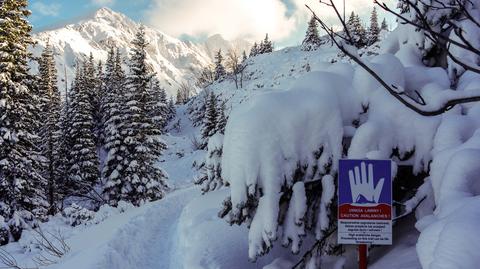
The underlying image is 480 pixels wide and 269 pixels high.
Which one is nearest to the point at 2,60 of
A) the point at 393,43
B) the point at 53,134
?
the point at 53,134

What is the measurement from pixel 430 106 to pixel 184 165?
35.3 metres

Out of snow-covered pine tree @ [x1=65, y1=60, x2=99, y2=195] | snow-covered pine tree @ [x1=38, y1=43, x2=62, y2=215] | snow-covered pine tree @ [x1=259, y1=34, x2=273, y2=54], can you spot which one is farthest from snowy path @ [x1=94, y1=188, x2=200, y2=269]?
snow-covered pine tree @ [x1=259, y1=34, x2=273, y2=54]

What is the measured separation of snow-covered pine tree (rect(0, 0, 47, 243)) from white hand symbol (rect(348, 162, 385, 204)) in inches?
659

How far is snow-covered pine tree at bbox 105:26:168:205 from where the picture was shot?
22875mm

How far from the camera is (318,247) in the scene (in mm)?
5109

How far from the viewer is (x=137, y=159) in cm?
2322

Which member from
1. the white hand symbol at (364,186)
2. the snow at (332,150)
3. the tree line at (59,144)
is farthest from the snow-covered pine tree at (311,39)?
the white hand symbol at (364,186)

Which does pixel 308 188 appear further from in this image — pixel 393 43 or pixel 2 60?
pixel 2 60

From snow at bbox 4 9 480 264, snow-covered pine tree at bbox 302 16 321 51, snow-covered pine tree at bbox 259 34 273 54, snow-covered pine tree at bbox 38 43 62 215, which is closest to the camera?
snow at bbox 4 9 480 264

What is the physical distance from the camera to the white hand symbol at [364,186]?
4.26 meters

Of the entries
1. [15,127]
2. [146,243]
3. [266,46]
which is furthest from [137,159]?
[266,46]

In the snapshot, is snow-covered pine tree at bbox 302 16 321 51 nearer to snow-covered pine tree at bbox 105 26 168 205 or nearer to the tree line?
the tree line

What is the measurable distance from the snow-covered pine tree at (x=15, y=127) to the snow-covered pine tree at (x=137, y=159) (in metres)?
4.45

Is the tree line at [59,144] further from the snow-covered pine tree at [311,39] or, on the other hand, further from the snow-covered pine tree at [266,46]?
the snow-covered pine tree at [266,46]
